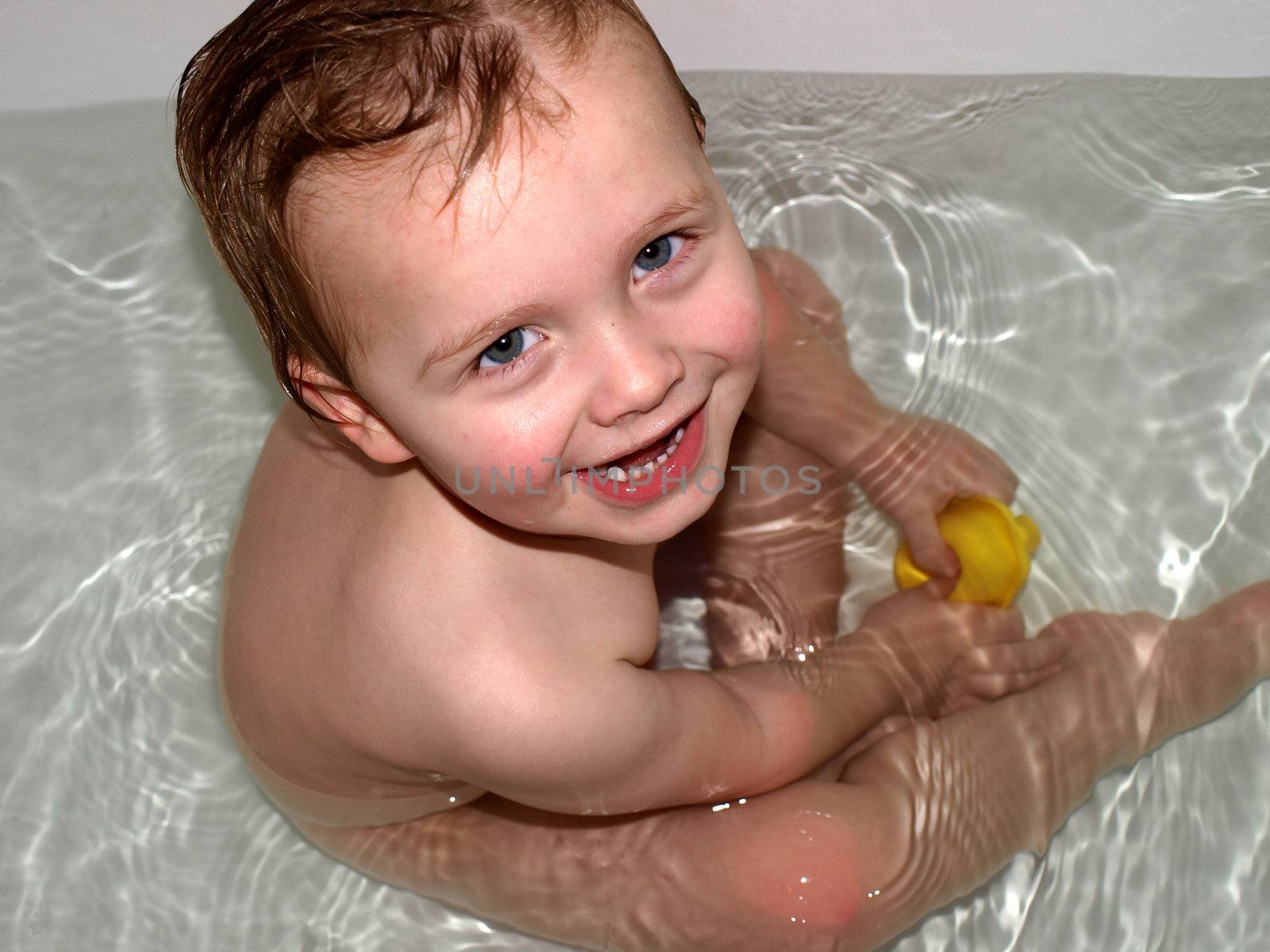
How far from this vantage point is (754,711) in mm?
1036

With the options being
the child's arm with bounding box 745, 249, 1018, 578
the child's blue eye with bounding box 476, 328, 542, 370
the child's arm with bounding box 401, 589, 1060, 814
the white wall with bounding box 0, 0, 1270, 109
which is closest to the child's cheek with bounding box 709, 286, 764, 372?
the child's blue eye with bounding box 476, 328, 542, 370

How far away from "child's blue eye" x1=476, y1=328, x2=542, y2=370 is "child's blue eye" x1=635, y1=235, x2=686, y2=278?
0.24 ft

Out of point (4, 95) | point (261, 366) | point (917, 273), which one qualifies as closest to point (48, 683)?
point (261, 366)

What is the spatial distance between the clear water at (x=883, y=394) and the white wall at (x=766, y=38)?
0.03 meters

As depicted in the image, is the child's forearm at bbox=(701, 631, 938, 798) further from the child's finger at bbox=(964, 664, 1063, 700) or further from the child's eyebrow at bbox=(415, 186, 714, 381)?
the child's eyebrow at bbox=(415, 186, 714, 381)

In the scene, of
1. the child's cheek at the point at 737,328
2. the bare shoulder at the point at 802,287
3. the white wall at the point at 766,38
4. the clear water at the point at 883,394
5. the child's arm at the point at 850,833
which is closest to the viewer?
the child's cheek at the point at 737,328

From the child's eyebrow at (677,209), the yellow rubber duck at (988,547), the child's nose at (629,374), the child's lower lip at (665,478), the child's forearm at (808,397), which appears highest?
the child's eyebrow at (677,209)

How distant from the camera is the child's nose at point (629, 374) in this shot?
758 mm

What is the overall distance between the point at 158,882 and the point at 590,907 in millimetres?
367

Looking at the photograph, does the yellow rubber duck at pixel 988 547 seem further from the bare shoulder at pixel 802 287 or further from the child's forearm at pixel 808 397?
the bare shoulder at pixel 802 287

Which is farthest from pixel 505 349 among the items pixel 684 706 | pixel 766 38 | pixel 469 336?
pixel 766 38

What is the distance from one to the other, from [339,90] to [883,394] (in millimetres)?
700

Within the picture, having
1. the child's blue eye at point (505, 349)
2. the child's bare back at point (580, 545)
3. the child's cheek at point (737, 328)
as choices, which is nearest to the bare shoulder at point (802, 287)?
the child's bare back at point (580, 545)

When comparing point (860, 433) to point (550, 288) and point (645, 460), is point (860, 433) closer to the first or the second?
point (645, 460)
